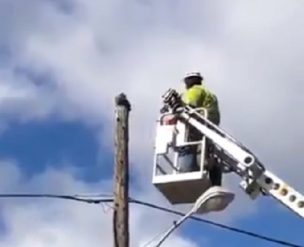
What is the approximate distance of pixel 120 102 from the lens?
12.4 meters

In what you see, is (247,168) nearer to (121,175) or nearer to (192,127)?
(192,127)

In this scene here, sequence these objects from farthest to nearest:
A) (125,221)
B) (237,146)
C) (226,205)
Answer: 1. (125,221)
2. (237,146)
3. (226,205)

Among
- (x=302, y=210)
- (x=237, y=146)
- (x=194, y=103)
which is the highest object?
(x=194, y=103)

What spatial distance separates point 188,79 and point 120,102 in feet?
3.32

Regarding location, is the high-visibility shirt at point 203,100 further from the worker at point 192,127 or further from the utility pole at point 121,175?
the utility pole at point 121,175

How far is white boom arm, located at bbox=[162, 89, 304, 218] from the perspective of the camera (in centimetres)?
1087

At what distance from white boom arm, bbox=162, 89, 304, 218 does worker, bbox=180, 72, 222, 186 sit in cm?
13

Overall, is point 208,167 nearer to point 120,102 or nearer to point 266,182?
point 266,182

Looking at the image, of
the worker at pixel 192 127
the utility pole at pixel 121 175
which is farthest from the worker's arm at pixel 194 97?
the utility pole at pixel 121 175

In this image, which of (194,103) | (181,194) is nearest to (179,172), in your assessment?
(181,194)

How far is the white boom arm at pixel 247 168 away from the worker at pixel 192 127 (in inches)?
5.3

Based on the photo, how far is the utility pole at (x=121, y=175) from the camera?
11828 mm

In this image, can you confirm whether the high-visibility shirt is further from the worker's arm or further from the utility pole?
the utility pole

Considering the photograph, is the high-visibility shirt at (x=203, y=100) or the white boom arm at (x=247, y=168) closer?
the white boom arm at (x=247, y=168)
